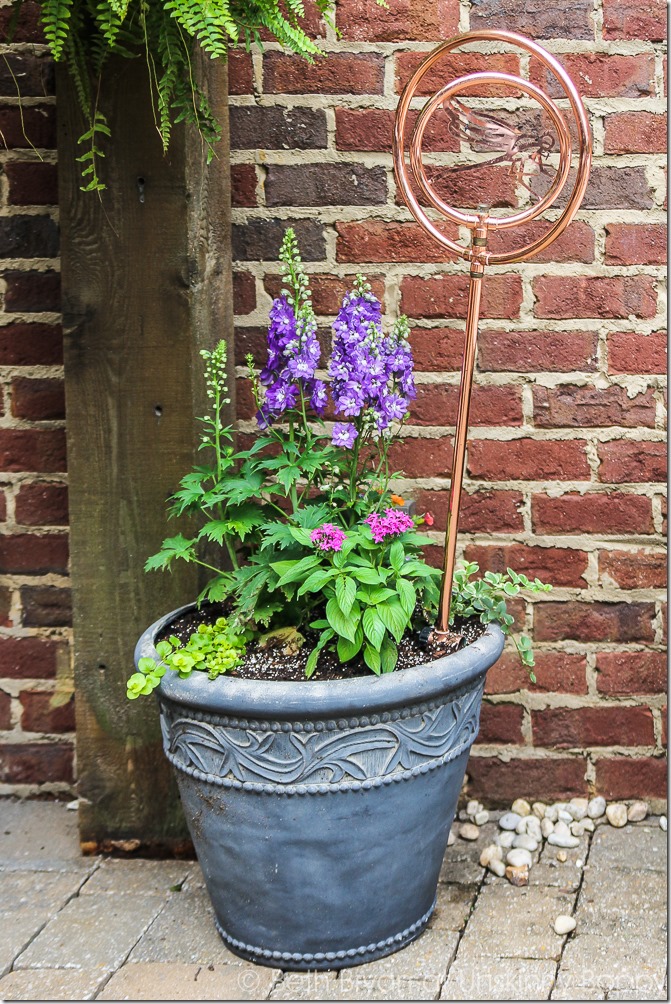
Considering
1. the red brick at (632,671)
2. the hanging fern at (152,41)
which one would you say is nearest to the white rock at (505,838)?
the red brick at (632,671)

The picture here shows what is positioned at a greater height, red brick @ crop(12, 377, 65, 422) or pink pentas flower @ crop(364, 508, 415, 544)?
red brick @ crop(12, 377, 65, 422)

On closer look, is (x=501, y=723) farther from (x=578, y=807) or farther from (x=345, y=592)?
(x=345, y=592)

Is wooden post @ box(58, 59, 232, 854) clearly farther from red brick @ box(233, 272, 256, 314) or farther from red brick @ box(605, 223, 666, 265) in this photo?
red brick @ box(605, 223, 666, 265)

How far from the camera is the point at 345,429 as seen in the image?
1775mm

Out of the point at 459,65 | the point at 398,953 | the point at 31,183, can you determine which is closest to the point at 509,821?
the point at 398,953

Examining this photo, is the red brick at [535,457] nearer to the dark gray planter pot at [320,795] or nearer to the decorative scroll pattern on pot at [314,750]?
the dark gray planter pot at [320,795]

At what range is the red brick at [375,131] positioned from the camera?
82.4 inches

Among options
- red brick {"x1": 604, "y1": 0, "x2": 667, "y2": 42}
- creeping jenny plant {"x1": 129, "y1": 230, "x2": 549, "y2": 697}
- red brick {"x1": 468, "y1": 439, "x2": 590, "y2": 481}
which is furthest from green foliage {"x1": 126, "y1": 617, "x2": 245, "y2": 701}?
red brick {"x1": 604, "y1": 0, "x2": 667, "y2": 42}

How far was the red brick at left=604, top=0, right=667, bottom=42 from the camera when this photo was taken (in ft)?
A: 6.75

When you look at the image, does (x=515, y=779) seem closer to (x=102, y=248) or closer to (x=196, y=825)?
(x=196, y=825)

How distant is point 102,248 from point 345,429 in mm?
597

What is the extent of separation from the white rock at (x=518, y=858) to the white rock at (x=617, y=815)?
0.22m

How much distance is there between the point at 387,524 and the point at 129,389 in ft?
1.96

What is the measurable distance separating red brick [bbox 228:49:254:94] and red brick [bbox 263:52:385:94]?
0.03m
